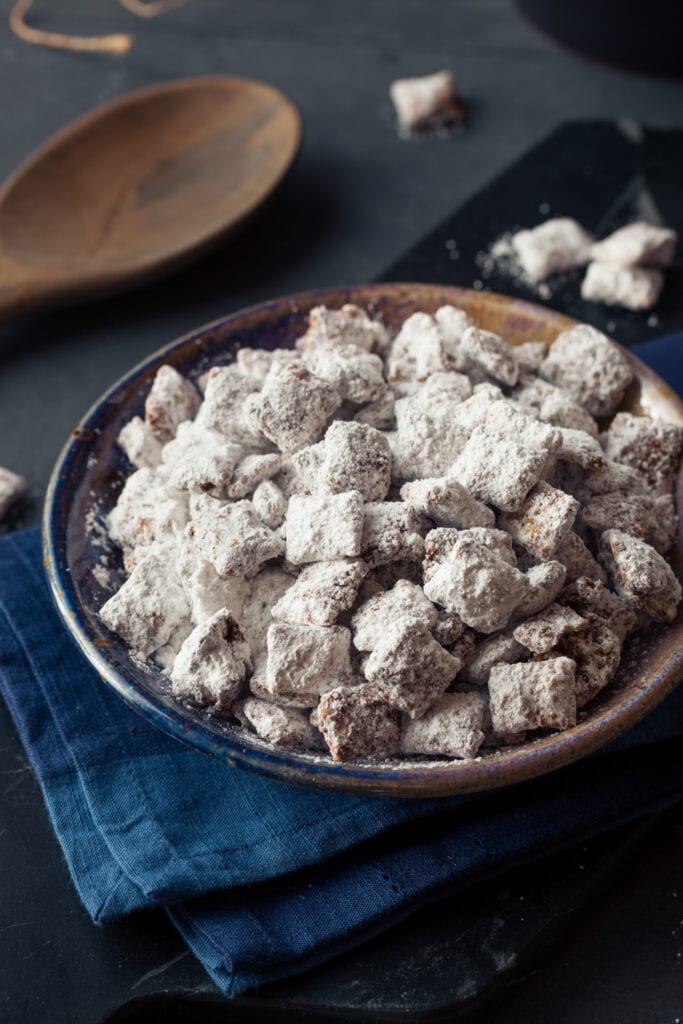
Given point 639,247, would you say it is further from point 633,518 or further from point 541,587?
point 541,587

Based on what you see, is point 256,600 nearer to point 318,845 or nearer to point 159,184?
point 318,845

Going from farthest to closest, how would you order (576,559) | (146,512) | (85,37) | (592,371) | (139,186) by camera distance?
(85,37), (139,186), (592,371), (146,512), (576,559)

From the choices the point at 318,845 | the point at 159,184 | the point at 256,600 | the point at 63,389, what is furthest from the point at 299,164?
the point at 318,845

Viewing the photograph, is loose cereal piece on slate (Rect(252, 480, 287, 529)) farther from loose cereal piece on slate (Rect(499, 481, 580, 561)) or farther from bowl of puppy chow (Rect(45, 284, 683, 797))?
loose cereal piece on slate (Rect(499, 481, 580, 561))

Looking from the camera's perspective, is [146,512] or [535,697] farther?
[146,512]

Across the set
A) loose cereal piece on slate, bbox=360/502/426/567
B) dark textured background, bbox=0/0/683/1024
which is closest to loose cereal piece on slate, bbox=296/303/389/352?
loose cereal piece on slate, bbox=360/502/426/567

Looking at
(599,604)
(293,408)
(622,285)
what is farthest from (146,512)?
(622,285)
